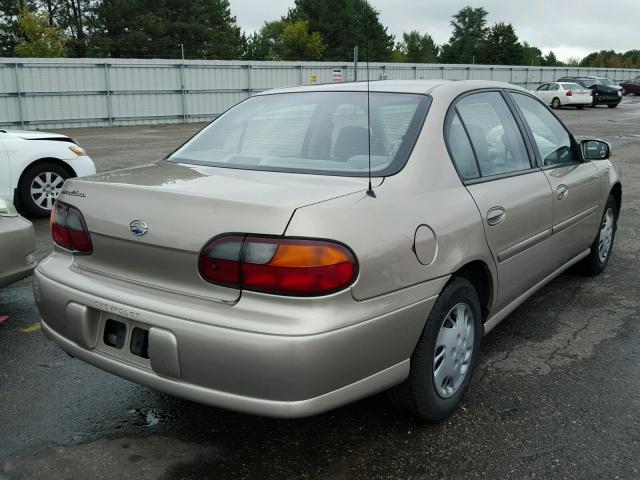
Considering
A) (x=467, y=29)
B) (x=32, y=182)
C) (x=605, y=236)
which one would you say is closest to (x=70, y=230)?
(x=605, y=236)

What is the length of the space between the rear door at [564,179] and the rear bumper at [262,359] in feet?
5.51

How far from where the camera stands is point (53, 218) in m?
3.00

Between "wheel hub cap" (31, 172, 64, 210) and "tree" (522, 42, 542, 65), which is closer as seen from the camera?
"wheel hub cap" (31, 172, 64, 210)

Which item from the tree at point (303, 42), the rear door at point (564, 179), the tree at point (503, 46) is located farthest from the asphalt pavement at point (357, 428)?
the tree at point (503, 46)

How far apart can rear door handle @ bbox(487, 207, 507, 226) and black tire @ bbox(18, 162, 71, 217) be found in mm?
5673

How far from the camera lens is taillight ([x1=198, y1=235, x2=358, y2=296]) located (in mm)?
2271

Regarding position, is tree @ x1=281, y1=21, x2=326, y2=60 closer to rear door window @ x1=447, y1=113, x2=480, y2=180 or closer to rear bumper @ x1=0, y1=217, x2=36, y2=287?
rear bumper @ x1=0, y1=217, x2=36, y2=287

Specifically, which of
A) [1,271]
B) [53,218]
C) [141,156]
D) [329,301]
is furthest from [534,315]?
[141,156]

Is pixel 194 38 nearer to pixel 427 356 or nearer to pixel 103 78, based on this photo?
pixel 103 78

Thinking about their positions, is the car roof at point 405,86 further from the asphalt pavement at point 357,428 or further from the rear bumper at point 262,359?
the asphalt pavement at point 357,428

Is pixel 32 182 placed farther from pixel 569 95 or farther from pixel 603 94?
pixel 603 94

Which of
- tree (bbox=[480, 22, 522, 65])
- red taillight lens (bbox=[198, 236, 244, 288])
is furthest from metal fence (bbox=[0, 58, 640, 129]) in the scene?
tree (bbox=[480, 22, 522, 65])

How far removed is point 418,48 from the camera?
109375mm

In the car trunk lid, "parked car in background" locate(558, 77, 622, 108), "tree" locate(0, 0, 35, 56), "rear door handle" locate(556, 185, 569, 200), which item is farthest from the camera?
"tree" locate(0, 0, 35, 56)
